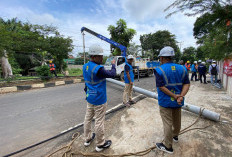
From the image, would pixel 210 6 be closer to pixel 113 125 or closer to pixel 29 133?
pixel 113 125

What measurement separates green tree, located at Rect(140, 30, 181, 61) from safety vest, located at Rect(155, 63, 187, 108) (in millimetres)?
29969

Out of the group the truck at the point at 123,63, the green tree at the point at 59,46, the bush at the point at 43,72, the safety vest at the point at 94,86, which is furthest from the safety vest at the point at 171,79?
the green tree at the point at 59,46

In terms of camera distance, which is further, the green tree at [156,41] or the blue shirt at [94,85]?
the green tree at [156,41]

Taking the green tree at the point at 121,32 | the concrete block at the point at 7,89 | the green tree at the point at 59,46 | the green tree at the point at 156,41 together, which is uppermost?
the green tree at the point at 156,41

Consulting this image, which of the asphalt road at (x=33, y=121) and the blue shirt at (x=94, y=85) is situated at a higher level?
the blue shirt at (x=94, y=85)

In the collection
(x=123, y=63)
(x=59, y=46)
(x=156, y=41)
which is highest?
(x=156, y=41)

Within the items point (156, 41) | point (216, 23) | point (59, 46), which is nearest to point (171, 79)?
point (216, 23)

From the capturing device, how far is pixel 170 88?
1755 millimetres

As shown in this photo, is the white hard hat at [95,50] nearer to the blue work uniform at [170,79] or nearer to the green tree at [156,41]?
the blue work uniform at [170,79]

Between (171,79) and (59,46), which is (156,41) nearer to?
(59,46)

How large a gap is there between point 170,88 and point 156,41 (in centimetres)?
3283

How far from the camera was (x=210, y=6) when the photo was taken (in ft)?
5.16

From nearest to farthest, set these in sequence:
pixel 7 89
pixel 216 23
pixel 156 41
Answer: pixel 216 23 < pixel 7 89 < pixel 156 41

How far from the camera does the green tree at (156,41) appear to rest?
30906 millimetres
